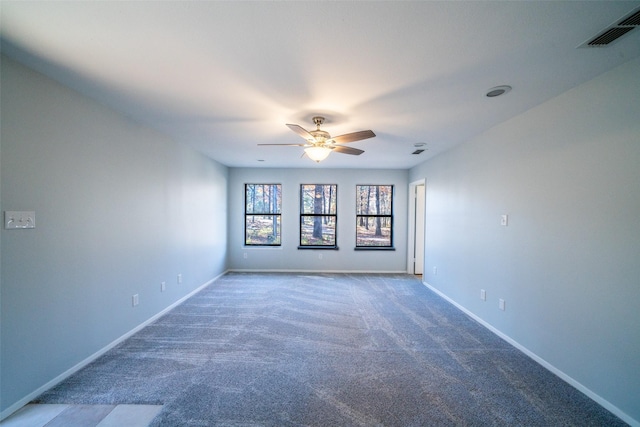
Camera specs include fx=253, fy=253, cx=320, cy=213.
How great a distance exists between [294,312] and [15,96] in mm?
3315

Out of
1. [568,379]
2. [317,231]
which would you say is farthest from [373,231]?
[568,379]

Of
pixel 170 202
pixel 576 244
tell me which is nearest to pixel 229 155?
pixel 170 202

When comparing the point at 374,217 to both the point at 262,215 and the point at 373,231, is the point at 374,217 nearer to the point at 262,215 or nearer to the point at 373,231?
the point at 373,231

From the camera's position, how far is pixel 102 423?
65.7 inches

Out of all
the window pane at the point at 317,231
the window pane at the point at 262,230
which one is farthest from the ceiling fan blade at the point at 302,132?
the window pane at the point at 262,230

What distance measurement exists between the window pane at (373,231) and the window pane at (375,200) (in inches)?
8.3

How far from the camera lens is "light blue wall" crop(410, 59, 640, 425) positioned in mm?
1726

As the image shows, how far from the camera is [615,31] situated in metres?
1.44

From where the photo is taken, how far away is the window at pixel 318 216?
19.4ft

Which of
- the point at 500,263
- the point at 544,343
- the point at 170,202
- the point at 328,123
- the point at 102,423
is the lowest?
the point at 102,423

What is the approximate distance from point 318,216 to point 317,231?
0.36 metres

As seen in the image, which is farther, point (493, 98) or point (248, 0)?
point (493, 98)

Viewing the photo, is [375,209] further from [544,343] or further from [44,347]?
[44,347]

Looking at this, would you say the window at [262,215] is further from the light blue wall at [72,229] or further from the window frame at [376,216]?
the light blue wall at [72,229]
